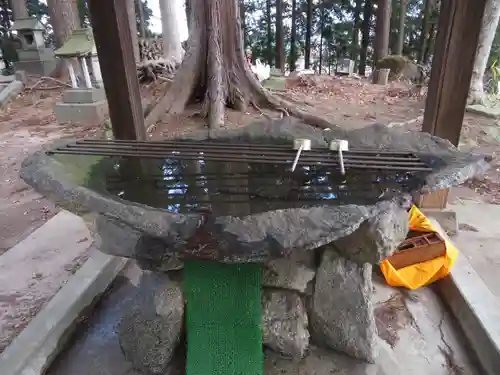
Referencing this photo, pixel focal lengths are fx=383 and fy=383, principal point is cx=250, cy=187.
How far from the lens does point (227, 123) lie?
5.48m

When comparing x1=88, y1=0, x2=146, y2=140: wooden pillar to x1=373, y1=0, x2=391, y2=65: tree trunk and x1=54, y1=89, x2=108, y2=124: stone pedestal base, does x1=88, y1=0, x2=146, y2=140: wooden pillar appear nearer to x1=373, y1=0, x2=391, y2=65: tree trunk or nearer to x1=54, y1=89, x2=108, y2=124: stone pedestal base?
x1=54, y1=89, x2=108, y2=124: stone pedestal base

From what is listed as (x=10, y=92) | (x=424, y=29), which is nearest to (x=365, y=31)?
(x=424, y=29)

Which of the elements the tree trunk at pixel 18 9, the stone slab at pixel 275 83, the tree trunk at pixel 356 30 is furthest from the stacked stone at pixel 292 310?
the tree trunk at pixel 356 30

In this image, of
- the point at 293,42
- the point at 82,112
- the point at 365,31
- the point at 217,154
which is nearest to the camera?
the point at 217,154

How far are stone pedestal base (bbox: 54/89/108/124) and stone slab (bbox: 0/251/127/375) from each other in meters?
5.97

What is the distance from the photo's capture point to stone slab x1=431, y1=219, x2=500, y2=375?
1896 millimetres

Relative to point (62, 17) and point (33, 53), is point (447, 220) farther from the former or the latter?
point (33, 53)

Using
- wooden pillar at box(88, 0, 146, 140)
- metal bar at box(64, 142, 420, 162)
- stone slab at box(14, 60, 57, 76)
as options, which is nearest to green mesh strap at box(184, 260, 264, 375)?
metal bar at box(64, 142, 420, 162)

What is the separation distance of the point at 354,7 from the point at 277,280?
18125 millimetres

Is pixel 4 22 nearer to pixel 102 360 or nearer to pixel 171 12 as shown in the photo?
pixel 171 12

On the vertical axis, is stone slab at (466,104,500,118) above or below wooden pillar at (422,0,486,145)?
below

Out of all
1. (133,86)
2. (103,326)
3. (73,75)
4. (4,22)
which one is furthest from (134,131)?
(4,22)

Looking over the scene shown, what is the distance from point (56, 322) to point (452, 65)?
9.61 feet

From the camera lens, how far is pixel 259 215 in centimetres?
131
